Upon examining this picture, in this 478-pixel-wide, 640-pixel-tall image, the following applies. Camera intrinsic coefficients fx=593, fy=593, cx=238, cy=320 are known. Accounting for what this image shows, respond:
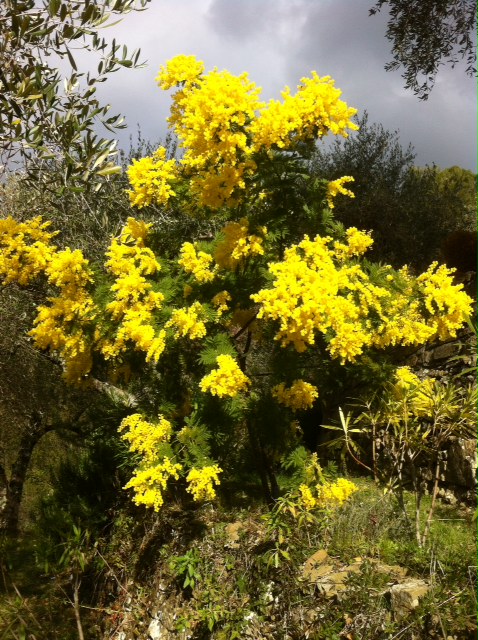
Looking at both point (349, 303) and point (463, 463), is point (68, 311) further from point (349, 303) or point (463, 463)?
point (463, 463)

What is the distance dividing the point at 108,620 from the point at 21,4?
6455mm

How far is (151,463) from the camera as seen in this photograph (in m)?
5.83

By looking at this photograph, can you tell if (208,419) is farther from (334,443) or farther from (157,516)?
(157,516)

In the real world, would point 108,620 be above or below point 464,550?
below

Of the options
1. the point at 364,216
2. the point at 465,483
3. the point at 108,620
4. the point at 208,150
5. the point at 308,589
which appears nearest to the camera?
the point at 308,589

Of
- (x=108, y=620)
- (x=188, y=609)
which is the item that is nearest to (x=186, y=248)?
(x=188, y=609)

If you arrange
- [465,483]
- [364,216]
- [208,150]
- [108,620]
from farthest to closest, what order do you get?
[364,216] < [465,483] < [108,620] < [208,150]

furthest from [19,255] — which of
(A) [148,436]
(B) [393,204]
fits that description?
(B) [393,204]

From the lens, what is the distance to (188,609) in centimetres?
616

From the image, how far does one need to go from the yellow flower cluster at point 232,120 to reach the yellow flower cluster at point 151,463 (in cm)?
232

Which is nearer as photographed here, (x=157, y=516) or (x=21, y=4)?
(x=21, y=4)

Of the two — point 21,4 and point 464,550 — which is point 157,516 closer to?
point 464,550

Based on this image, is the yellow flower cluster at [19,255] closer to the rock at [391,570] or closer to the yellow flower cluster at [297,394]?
the yellow flower cluster at [297,394]

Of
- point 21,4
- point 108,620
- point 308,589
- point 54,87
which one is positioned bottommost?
point 108,620
